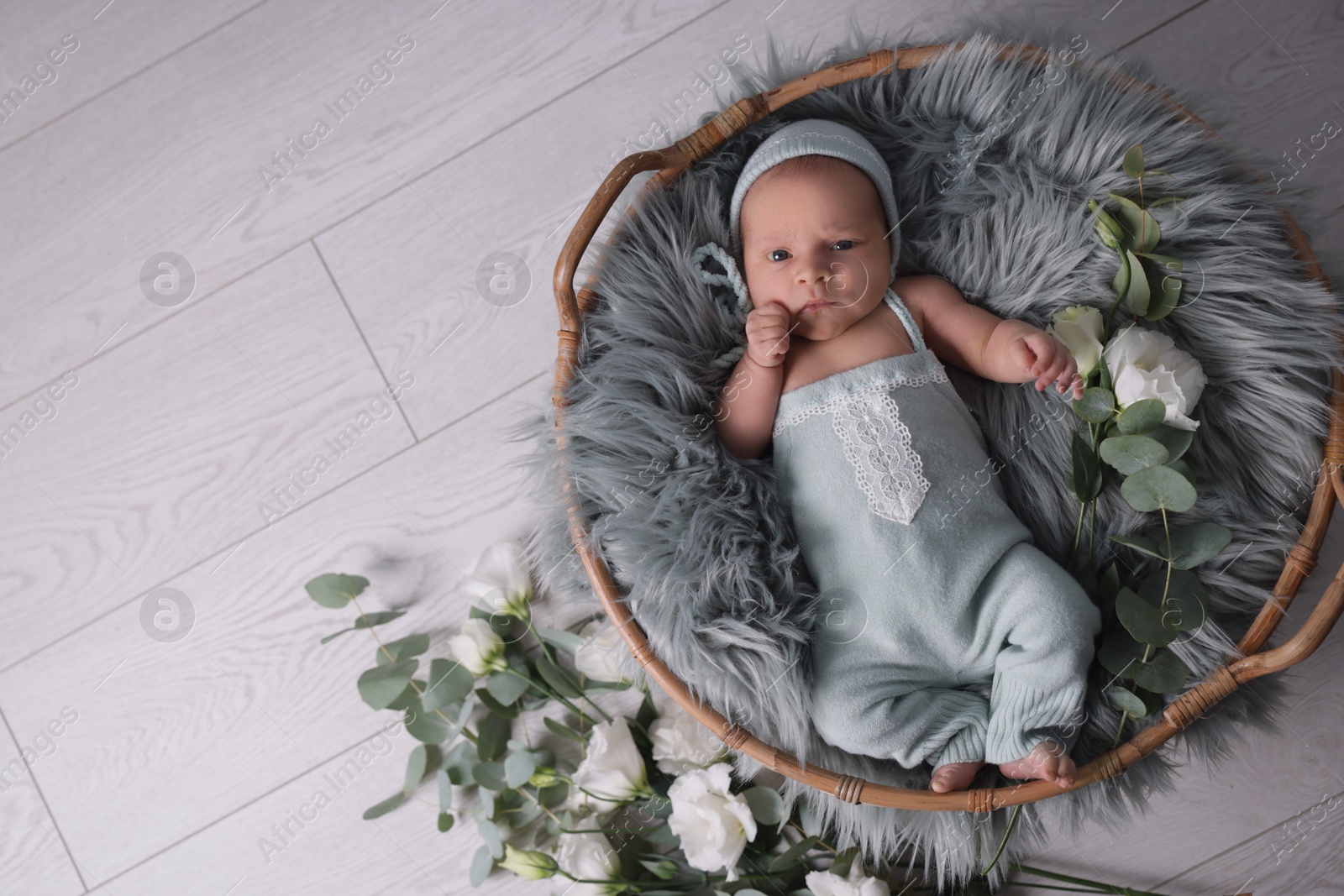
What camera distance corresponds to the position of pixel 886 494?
108 centimetres

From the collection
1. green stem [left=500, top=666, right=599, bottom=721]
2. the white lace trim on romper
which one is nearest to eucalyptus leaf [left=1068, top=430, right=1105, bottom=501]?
the white lace trim on romper

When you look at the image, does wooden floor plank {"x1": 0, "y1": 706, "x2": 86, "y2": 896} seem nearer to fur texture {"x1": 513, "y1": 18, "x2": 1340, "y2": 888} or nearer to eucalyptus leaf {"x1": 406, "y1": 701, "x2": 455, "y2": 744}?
eucalyptus leaf {"x1": 406, "y1": 701, "x2": 455, "y2": 744}

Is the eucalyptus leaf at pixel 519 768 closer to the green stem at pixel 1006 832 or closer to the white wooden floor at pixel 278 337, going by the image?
the white wooden floor at pixel 278 337

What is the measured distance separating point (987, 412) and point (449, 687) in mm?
864

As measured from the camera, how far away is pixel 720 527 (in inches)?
41.5

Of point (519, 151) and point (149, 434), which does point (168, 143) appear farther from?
point (519, 151)

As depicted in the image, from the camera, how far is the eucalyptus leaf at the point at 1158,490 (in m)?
0.97

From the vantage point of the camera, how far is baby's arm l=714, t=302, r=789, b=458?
1.08 meters

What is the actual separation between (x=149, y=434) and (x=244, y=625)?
361 mm

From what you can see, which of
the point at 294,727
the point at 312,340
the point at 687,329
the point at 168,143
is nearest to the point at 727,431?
the point at 687,329

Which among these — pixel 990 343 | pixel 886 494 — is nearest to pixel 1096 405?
pixel 990 343

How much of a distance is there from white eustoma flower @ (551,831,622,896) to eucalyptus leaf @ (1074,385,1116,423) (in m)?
0.84

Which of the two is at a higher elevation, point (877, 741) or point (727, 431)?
point (727, 431)

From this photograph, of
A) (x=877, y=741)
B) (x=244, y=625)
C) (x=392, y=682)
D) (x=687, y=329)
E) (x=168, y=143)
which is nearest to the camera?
(x=877, y=741)
